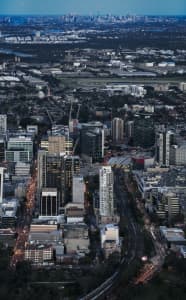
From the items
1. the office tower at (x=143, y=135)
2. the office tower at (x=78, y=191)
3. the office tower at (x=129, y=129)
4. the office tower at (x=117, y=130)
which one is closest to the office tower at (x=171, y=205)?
the office tower at (x=78, y=191)

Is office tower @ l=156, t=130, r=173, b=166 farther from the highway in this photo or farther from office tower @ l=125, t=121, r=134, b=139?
office tower @ l=125, t=121, r=134, b=139

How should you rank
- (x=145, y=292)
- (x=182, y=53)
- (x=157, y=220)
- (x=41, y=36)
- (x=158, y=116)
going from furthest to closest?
1. (x=41, y=36)
2. (x=182, y=53)
3. (x=158, y=116)
4. (x=157, y=220)
5. (x=145, y=292)

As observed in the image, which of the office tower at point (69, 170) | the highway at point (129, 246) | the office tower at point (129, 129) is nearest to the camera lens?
the highway at point (129, 246)

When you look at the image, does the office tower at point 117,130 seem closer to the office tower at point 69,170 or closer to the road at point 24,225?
the road at point 24,225

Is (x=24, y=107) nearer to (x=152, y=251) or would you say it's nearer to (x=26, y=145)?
(x=26, y=145)

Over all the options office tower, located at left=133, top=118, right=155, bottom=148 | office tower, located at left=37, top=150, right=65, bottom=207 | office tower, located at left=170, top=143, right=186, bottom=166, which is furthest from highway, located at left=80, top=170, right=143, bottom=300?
office tower, located at left=133, top=118, right=155, bottom=148

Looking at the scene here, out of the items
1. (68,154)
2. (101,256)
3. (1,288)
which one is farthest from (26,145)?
(1,288)

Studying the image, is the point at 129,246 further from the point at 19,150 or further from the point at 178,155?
the point at 19,150
